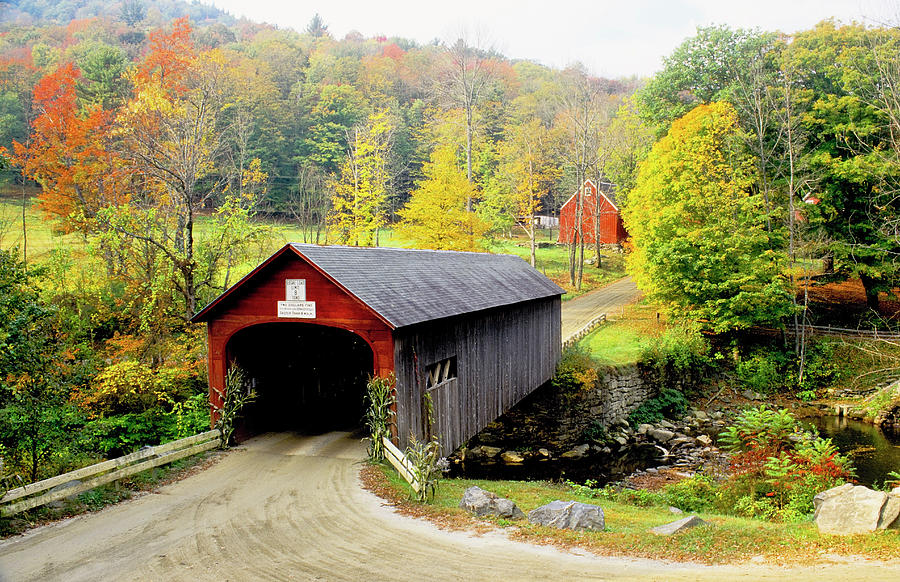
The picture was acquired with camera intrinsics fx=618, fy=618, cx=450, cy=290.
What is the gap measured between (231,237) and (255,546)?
12.3m

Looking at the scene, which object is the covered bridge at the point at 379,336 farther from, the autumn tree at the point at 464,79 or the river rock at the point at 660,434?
the autumn tree at the point at 464,79

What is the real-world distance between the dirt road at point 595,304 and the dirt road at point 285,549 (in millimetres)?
16487

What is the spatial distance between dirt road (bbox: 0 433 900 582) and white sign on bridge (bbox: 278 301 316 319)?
3.05 meters

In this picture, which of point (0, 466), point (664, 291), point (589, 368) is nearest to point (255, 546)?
point (0, 466)

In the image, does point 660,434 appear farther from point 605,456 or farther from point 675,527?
point 675,527

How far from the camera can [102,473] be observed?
1009cm

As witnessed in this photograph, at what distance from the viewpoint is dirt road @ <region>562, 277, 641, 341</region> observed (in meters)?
27.7

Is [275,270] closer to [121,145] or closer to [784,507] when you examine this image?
[784,507]

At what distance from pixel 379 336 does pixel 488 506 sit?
3.40m

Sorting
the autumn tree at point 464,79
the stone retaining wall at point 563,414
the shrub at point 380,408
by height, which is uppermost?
the autumn tree at point 464,79

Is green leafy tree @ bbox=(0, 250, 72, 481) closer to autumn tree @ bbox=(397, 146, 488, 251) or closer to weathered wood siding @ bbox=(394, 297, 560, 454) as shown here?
weathered wood siding @ bbox=(394, 297, 560, 454)

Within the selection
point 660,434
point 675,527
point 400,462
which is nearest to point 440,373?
point 400,462

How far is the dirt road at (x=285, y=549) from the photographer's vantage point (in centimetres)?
680

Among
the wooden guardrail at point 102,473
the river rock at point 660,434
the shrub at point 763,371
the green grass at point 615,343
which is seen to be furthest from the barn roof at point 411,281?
the shrub at point 763,371
